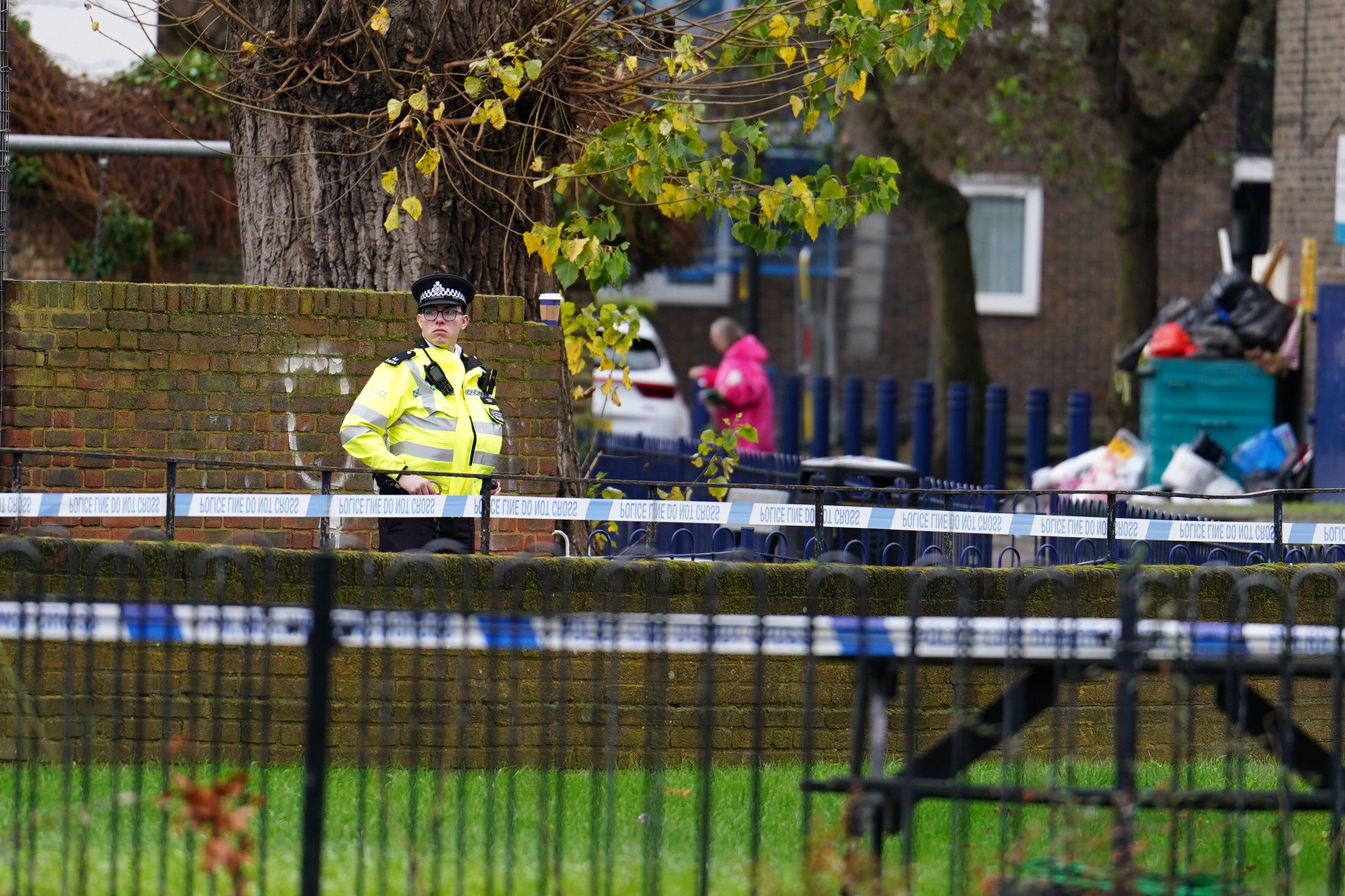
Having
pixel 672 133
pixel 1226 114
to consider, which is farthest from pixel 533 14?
pixel 1226 114

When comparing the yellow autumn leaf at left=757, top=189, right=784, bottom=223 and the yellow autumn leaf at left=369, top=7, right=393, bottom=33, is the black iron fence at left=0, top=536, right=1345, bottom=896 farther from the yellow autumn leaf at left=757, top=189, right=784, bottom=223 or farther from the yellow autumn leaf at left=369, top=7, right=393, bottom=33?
the yellow autumn leaf at left=369, top=7, right=393, bottom=33

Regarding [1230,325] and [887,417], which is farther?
[887,417]

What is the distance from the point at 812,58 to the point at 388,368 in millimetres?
2546

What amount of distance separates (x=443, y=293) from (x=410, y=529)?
2.90 ft

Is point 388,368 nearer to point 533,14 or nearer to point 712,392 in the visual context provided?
point 533,14

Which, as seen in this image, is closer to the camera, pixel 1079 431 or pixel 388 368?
pixel 388 368

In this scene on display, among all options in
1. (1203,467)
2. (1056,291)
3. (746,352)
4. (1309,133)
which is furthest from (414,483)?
(1056,291)

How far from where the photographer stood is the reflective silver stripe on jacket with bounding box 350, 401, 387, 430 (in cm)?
704

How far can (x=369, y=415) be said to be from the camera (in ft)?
23.1

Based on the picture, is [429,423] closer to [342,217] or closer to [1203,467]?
[342,217]

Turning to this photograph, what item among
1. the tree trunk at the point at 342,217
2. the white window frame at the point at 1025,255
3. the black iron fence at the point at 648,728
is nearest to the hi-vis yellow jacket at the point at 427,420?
the black iron fence at the point at 648,728

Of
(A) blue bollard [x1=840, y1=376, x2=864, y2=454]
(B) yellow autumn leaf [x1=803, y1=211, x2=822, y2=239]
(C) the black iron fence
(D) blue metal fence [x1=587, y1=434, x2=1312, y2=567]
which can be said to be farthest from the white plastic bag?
(C) the black iron fence

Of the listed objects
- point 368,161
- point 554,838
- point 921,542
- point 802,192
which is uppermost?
point 368,161

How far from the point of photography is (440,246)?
8.48 m
